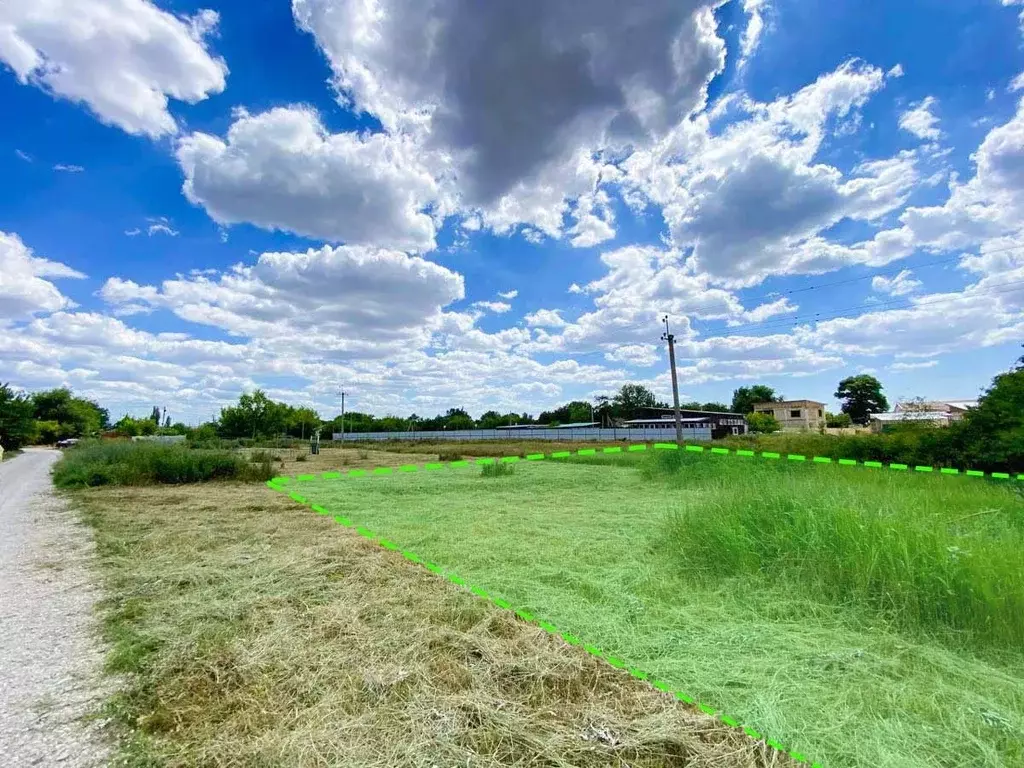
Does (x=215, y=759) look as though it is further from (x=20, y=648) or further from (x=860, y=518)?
(x=860, y=518)

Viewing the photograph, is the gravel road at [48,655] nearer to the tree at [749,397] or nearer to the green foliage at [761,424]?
the green foliage at [761,424]

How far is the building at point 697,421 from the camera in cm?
3556

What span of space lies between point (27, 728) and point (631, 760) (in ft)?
7.77

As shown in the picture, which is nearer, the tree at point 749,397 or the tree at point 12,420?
the tree at point 12,420

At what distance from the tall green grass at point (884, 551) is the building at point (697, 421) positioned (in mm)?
27682

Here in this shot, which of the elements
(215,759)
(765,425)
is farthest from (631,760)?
(765,425)

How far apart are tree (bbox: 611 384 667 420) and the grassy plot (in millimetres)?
47619

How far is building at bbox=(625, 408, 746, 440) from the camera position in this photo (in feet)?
117

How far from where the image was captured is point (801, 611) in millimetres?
2873

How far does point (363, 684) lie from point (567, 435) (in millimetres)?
38335

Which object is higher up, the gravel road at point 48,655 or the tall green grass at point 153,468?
the tall green grass at point 153,468

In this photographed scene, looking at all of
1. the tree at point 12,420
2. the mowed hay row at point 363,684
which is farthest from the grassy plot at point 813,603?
the tree at point 12,420

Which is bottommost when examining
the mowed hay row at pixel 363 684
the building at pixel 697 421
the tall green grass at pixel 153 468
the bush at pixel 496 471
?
the mowed hay row at pixel 363 684

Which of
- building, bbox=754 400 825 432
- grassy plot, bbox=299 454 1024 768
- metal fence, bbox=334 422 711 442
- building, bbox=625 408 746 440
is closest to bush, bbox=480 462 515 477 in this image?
grassy plot, bbox=299 454 1024 768
